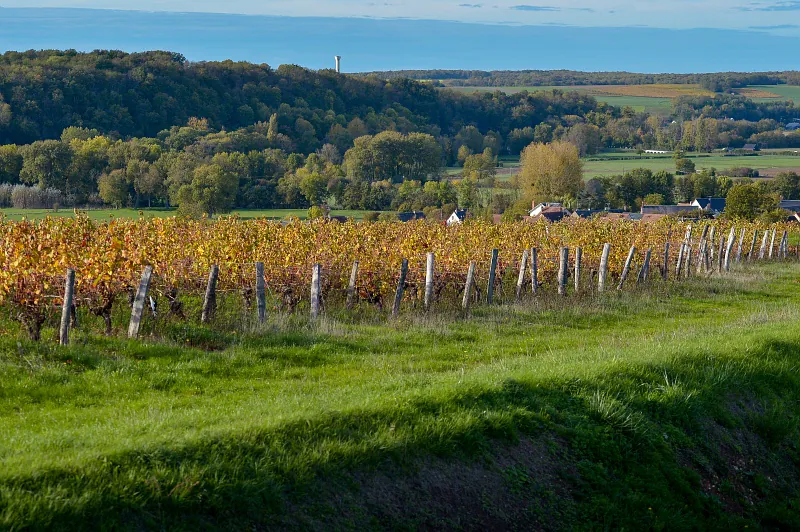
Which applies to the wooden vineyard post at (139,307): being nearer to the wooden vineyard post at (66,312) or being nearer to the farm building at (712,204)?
→ the wooden vineyard post at (66,312)

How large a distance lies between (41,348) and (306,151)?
103 m

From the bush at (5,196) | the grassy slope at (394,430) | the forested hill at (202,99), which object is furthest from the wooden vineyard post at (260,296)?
the forested hill at (202,99)

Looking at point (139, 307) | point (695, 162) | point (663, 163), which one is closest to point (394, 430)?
point (139, 307)

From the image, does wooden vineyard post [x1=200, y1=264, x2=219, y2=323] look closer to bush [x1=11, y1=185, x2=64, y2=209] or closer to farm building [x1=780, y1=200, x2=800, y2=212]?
bush [x1=11, y1=185, x2=64, y2=209]

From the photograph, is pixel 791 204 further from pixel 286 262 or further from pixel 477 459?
pixel 477 459

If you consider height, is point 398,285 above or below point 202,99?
below

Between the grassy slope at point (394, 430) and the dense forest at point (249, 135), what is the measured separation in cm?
4638

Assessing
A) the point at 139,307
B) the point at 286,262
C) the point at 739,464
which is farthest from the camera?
the point at 286,262

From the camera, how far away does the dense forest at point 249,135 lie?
7062 centimetres

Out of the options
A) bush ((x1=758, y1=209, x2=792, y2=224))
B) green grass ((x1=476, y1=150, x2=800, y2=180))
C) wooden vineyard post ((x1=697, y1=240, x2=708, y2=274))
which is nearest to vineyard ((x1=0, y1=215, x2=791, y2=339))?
wooden vineyard post ((x1=697, y1=240, x2=708, y2=274))

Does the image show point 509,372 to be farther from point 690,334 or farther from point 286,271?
point 286,271

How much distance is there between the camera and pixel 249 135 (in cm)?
10169

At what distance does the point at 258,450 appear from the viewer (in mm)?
7309

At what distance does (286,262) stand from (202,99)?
322 feet
